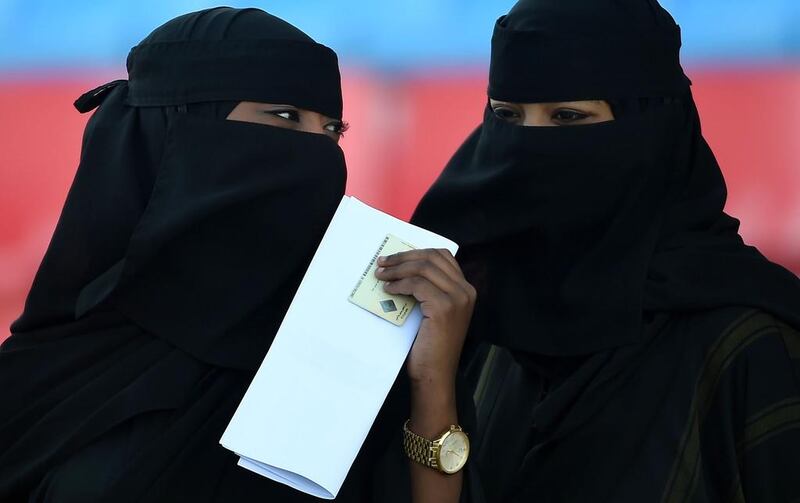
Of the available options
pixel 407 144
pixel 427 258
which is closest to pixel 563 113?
pixel 427 258

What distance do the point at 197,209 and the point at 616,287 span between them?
2.14 ft

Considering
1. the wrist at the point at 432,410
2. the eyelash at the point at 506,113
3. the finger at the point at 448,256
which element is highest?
the eyelash at the point at 506,113

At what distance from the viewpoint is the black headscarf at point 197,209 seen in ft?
4.96

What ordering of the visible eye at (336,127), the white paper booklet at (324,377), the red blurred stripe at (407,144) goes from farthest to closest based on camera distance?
1. the red blurred stripe at (407,144)
2. the visible eye at (336,127)
3. the white paper booklet at (324,377)

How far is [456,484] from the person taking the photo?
1484mm

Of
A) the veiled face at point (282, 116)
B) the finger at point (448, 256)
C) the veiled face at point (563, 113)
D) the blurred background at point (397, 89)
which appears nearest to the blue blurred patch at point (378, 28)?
the blurred background at point (397, 89)

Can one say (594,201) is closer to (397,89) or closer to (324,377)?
(324,377)

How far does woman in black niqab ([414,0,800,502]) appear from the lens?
1.49 m

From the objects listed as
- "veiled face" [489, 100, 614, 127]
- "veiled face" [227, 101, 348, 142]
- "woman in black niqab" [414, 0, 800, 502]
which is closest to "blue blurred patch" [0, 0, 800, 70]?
"woman in black niqab" [414, 0, 800, 502]

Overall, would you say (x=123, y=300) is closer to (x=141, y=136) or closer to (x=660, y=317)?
(x=141, y=136)

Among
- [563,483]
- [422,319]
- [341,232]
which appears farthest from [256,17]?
[563,483]

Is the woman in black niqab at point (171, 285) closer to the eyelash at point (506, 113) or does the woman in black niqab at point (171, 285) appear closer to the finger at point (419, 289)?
the finger at point (419, 289)

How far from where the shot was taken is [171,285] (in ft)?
5.00

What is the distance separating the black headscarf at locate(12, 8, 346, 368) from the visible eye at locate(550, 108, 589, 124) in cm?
37
